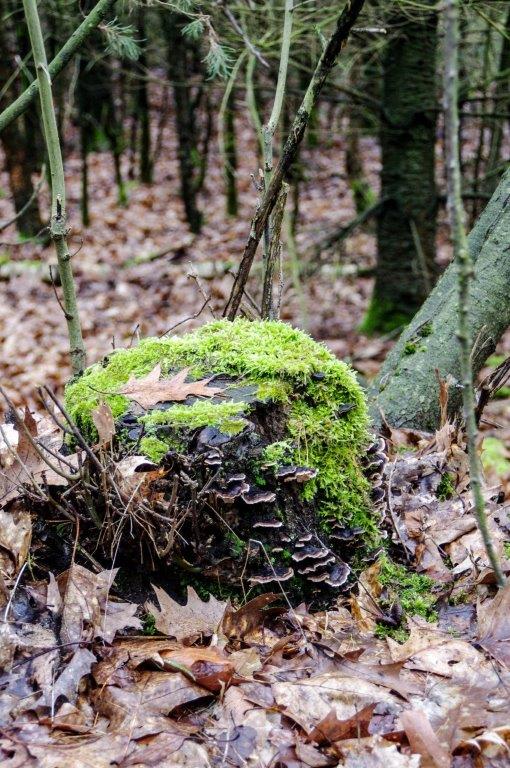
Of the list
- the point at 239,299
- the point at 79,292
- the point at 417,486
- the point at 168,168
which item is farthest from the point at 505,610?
the point at 168,168

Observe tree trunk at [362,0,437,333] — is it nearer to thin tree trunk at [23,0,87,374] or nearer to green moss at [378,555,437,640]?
thin tree trunk at [23,0,87,374]

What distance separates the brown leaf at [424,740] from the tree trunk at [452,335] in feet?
6.97

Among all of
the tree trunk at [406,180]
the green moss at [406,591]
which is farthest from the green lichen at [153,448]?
the tree trunk at [406,180]

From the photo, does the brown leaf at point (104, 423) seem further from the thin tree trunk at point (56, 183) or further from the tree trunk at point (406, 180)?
the tree trunk at point (406, 180)

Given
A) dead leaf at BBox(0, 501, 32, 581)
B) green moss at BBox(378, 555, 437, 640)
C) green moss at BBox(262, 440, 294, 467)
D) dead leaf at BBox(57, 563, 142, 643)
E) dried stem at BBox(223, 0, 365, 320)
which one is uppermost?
dried stem at BBox(223, 0, 365, 320)

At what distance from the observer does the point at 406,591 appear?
2641 mm

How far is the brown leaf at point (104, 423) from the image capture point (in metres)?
2.35

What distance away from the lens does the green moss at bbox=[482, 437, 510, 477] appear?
581cm

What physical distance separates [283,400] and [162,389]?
0.49 meters

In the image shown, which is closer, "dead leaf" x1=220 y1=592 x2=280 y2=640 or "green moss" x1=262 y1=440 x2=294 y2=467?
"dead leaf" x1=220 y1=592 x2=280 y2=640

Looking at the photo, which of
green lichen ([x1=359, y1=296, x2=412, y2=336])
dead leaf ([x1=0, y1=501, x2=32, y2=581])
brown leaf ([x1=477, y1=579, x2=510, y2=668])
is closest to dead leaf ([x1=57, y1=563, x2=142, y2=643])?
dead leaf ([x1=0, y1=501, x2=32, y2=581])

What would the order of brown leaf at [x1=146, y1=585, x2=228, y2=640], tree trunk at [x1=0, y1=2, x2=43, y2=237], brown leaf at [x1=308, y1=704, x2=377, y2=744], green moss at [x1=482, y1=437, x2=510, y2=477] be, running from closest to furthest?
brown leaf at [x1=308, y1=704, x2=377, y2=744]
brown leaf at [x1=146, y1=585, x2=228, y2=640]
green moss at [x1=482, y1=437, x2=510, y2=477]
tree trunk at [x1=0, y1=2, x2=43, y2=237]

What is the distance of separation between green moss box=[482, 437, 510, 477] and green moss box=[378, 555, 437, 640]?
290 cm

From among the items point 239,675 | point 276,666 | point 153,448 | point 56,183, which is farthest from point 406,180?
point 239,675
